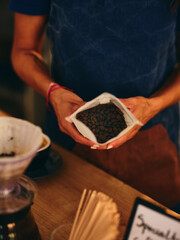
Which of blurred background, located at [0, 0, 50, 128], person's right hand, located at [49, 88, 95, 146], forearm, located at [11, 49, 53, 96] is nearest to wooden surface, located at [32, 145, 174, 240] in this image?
person's right hand, located at [49, 88, 95, 146]

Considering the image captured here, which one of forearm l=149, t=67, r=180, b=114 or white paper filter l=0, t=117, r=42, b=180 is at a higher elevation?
white paper filter l=0, t=117, r=42, b=180

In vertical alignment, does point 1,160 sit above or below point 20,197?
above

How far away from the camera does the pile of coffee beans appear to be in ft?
3.19

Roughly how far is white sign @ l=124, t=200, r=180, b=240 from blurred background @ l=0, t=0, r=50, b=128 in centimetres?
281

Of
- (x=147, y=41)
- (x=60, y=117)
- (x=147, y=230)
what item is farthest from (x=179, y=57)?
(x=147, y=230)

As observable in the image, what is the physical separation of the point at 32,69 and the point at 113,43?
0.40m

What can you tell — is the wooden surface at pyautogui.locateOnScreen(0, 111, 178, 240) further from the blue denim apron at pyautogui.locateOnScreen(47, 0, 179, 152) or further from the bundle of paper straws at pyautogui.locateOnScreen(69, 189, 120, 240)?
the blue denim apron at pyautogui.locateOnScreen(47, 0, 179, 152)

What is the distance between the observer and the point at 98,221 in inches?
20.2

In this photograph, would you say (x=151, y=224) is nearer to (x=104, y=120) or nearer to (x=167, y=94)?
(x=104, y=120)

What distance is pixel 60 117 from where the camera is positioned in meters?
1.05

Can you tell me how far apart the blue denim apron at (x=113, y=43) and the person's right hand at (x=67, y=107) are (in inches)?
8.4

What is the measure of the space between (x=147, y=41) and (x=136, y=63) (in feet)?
0.33

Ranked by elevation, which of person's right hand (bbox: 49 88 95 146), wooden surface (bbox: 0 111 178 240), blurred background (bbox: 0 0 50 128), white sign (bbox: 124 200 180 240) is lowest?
blurred background (bbox: 0 0 50 128)

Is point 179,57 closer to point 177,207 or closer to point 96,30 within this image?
point 96,30
